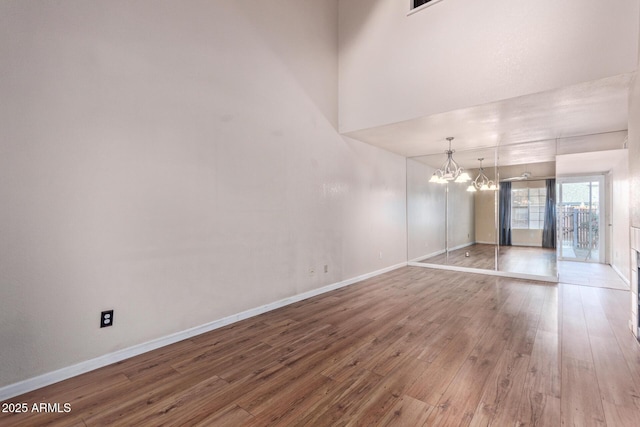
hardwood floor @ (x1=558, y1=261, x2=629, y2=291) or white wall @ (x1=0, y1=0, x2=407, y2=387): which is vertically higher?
white wall @ (x1=0, y1=0, x2=407, y2=387)

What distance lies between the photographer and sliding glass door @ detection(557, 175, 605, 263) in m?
6.01

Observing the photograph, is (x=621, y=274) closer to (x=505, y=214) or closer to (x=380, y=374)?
(x=505, y=214)

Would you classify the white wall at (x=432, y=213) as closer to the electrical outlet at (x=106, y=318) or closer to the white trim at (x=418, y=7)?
the white trim at (x=418, y=7)

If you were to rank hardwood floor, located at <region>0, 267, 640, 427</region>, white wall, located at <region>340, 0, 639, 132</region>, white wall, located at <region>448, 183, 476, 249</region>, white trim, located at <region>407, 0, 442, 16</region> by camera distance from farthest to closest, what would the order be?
white wall, located at <region>448, 183, 476, 249</region>
white trim, located at <region>407, 0, 442, 16</region>
white wall, located at <region>340, 0, 639, 132</region>
hardwood floor, located at <region>0, 267, 640, 427</region>

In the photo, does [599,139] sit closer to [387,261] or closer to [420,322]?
[387,261]

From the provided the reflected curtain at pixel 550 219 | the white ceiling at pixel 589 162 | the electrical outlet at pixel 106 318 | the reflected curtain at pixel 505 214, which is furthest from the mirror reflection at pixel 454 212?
the electrical outlet at pixel 106 318

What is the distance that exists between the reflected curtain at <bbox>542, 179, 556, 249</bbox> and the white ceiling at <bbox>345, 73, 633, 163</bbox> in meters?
0.64

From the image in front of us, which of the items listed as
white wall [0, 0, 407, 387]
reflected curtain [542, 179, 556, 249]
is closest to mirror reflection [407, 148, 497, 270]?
reflected curtain [542, 179, 556, 249]

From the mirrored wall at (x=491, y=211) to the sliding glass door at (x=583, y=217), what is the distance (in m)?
0.48

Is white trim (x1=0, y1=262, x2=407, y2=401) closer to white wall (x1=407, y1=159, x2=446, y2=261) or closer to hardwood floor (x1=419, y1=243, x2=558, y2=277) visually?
white wall (x1=407, y1=159, x2=446, y2=261)

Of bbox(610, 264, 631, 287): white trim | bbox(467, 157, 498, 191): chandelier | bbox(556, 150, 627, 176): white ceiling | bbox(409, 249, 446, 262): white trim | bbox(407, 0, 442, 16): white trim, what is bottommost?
bbox(610, 264, 631, 287): white trim

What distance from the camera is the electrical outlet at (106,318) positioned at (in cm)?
227

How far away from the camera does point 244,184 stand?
325 centimetres

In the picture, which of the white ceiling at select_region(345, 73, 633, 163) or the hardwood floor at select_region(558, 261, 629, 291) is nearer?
the white ceiling at select_region(345, 73, 633, 163)
